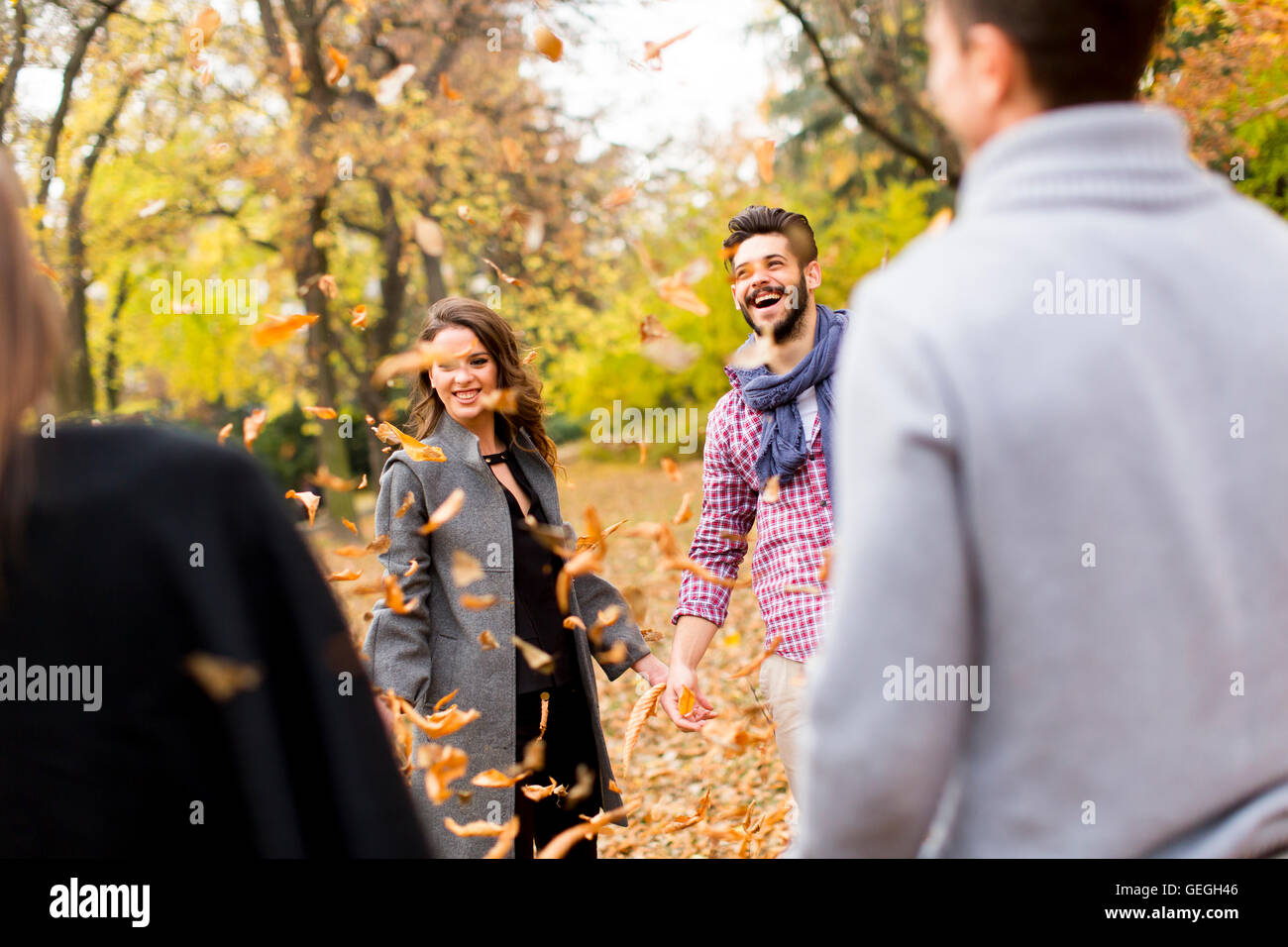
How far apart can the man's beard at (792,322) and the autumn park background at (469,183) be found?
282 cm

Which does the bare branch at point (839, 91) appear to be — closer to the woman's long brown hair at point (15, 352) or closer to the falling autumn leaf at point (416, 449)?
the falling autumn leaf at point (416, 449)

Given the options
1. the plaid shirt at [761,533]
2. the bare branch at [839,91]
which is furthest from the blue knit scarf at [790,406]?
the bare branch at [839,91]

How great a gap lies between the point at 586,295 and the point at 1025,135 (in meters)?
18.8

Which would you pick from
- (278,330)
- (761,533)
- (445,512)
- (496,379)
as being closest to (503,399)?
(496,379)

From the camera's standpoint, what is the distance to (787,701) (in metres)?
3.28

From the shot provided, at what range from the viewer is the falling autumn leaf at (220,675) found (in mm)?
1150

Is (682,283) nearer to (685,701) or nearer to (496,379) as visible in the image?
(496,379)

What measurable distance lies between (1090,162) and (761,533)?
227 cm

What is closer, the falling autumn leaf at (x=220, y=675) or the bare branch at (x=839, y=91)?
the falling autumn leaf at (x=220, y=675)
